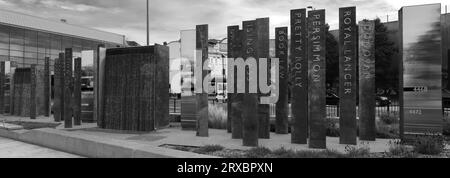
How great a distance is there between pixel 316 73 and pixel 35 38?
56112 millimetres

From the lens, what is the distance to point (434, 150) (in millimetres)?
8258

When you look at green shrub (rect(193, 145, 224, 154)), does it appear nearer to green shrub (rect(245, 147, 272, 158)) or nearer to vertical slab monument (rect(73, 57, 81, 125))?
green shrub (rect(245, 147, 272, 158))

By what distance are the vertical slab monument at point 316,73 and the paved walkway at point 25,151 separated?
604 cm

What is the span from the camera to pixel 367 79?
1073 centimetres

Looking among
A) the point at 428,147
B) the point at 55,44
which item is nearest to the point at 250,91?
the point at 428,147

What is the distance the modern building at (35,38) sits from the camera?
2015 inches

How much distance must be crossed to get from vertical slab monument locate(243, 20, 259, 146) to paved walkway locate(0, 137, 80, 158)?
440 cm

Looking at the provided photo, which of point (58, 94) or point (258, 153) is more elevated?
point (58, 94)

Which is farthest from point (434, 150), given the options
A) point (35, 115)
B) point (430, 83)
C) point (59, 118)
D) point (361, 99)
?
point (35, 115)

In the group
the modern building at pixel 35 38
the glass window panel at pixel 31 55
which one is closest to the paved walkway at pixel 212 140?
the modern building at pixel 35 38

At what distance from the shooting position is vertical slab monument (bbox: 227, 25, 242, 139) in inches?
456

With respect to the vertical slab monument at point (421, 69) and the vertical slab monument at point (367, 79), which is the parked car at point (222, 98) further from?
the vertical slab monument at point (421, 69)

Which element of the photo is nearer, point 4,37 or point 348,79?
point 348,79

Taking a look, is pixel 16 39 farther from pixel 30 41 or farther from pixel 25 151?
pixel 25 151
